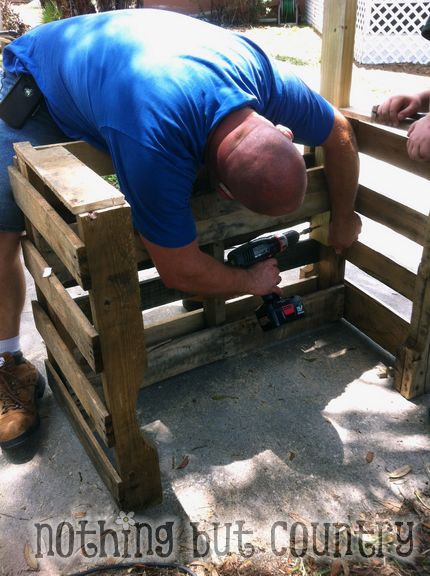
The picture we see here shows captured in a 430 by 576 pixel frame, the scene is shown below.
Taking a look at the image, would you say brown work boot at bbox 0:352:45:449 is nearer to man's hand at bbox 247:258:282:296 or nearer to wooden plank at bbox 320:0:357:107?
man's hand at bbox 247:258:282:296

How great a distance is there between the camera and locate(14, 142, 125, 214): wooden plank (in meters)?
1.85

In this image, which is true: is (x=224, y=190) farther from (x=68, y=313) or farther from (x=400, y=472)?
(x=400, y=472)

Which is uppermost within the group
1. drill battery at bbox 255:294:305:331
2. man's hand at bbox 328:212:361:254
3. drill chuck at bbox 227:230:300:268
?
drill chuck at bbox 227:230:300:268

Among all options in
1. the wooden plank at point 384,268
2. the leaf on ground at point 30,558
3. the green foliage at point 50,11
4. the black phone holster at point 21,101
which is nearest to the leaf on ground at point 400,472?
the wooden plank at point 384,268

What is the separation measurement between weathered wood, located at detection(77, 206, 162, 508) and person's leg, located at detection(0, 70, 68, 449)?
0.78m

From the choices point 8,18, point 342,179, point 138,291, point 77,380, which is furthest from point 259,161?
point 8,18

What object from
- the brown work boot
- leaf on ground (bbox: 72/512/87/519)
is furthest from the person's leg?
leaf on ground (bbox: 72/512/87/519)

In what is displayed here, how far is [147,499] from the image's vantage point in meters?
2.51

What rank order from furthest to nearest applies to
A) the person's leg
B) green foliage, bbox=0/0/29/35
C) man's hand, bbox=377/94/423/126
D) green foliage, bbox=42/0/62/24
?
green foliage, bbox=0/0/29/35, green foliage, bbox=42/0/62/24, man's hand, bbox=377/94/423/126, the person's leg

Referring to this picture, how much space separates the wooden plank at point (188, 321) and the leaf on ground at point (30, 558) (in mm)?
1195

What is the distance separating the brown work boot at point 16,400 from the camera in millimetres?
2834

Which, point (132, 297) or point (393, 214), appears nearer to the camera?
point (132, 297)

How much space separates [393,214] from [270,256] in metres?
0.76

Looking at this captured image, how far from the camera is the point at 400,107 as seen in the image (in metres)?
2.96
